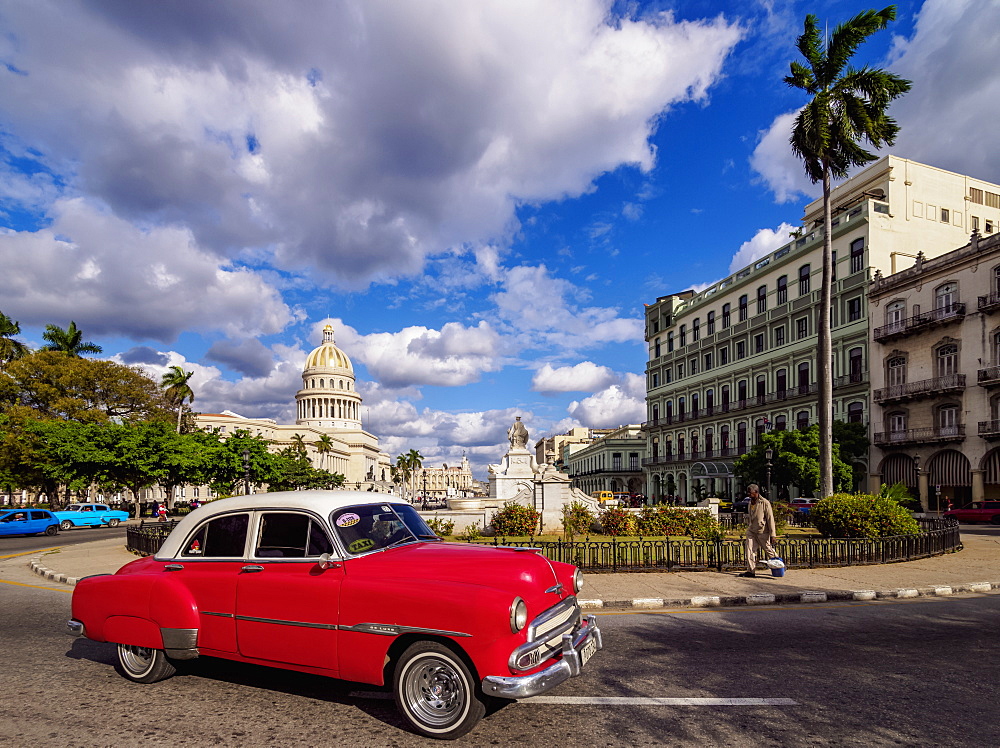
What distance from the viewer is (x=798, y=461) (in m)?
37.1

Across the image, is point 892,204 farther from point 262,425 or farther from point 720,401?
point 262,425

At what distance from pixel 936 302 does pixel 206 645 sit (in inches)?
1679

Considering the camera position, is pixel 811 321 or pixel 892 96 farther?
pixel 811 321

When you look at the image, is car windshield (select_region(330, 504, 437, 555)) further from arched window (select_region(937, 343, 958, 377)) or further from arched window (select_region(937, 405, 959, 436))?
arched window (select_region(937, 343, 958, 377))

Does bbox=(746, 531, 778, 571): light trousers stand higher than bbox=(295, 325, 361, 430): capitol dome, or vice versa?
bbox=(295, 325, 361, 430): capitol dome

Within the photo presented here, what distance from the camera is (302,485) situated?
174 feet

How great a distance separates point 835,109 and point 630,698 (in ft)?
82.5

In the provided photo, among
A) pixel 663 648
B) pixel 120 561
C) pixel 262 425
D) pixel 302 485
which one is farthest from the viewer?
pixel 262 425

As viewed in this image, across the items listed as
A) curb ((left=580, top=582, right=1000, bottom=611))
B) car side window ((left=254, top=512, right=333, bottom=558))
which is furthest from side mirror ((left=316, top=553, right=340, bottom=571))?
→ curb ((left=580, top=582, right=1000, bottom=611))

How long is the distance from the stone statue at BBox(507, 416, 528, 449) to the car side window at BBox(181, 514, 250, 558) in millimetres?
22965

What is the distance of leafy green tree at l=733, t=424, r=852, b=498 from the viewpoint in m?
36.9

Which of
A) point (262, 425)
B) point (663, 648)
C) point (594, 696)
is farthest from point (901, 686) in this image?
point (262, 425)

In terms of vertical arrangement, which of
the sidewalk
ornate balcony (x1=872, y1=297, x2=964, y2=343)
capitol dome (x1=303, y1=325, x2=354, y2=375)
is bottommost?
the sidewalk

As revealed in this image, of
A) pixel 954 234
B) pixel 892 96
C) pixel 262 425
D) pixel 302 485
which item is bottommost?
pixel 302 485
